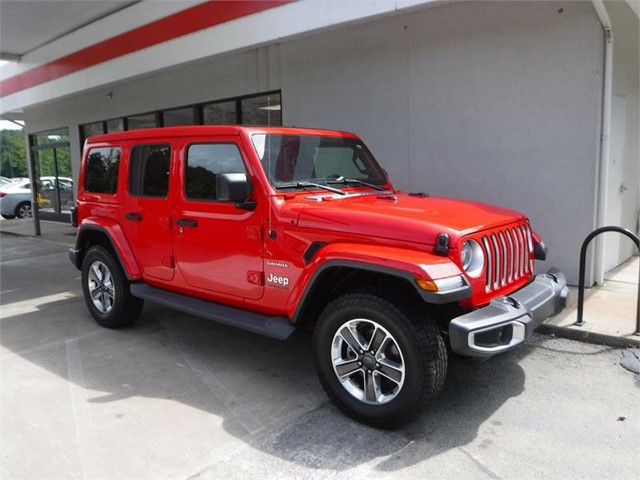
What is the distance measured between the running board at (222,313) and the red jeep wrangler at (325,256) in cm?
1

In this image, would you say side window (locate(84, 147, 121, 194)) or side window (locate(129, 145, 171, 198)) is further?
side window (locate(84, 147, 121, 194))

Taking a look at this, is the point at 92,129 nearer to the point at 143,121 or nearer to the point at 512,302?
the point at 143,121

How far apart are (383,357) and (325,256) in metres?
0.73

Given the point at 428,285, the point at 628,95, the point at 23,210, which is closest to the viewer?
the point at 428,285

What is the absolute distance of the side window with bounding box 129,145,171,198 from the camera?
4773 mm

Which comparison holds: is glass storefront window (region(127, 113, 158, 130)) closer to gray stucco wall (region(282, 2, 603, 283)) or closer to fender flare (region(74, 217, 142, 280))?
gray stucco wall (region(282, 2, 603, 283))

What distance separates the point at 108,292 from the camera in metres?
5.46

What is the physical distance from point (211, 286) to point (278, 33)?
466cm

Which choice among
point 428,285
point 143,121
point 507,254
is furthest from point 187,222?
point 143,121

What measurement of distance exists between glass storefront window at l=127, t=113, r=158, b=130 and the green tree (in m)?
34.1

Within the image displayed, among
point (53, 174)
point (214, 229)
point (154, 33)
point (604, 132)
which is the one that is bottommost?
point (214, 229)

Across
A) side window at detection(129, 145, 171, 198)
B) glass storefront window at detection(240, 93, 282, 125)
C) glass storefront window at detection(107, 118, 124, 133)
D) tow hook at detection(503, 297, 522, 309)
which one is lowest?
tow hook at detection(503, 297, 522, 309)

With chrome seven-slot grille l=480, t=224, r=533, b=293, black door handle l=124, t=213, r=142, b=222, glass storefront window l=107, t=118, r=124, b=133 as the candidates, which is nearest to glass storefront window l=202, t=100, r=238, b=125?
glass storefront window l=107, t=118, r=124, b=133

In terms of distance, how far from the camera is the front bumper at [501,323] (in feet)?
9.88
